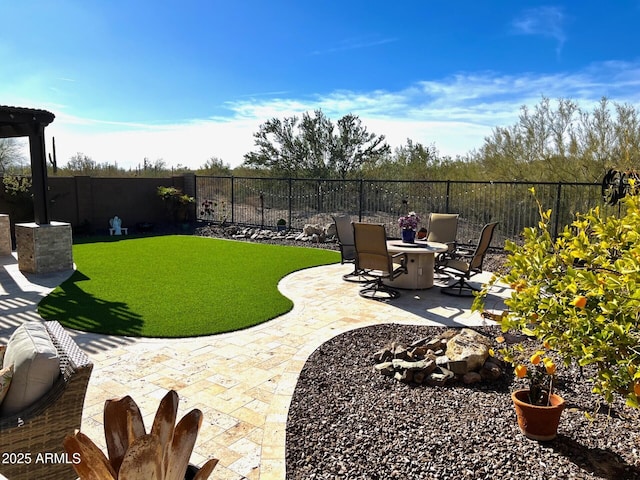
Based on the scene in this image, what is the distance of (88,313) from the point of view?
5.47 meters

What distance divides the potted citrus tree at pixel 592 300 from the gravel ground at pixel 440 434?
694 millimetres

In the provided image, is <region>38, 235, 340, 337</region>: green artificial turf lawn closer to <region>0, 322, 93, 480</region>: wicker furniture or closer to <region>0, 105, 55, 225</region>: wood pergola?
<region>0, 105, 55, 225</region>: wood pergola

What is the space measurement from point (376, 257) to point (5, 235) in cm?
804

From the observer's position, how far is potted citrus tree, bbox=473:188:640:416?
5.52 feet

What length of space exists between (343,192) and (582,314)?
11.2m

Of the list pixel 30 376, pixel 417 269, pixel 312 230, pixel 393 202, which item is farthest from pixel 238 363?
pixel 393 202

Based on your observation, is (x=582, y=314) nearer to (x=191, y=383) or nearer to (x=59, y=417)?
(x=59, y=417)

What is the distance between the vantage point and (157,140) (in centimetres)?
2591

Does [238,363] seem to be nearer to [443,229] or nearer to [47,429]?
[47,429]

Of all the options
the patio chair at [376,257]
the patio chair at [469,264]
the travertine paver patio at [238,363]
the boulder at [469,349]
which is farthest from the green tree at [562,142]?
the boulder at [469,349]

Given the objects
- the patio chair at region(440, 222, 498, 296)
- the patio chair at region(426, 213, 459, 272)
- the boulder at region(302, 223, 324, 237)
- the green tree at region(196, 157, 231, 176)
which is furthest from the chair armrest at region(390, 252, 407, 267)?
the green tree at region(196, 157, 231, 176)

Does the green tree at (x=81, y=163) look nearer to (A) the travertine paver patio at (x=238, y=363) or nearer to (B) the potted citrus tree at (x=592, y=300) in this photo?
(A) the travertine paver patio at (x=238, y=363)

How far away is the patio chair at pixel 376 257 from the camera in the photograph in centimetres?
612

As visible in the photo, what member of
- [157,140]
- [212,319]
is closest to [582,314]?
[212,319]
